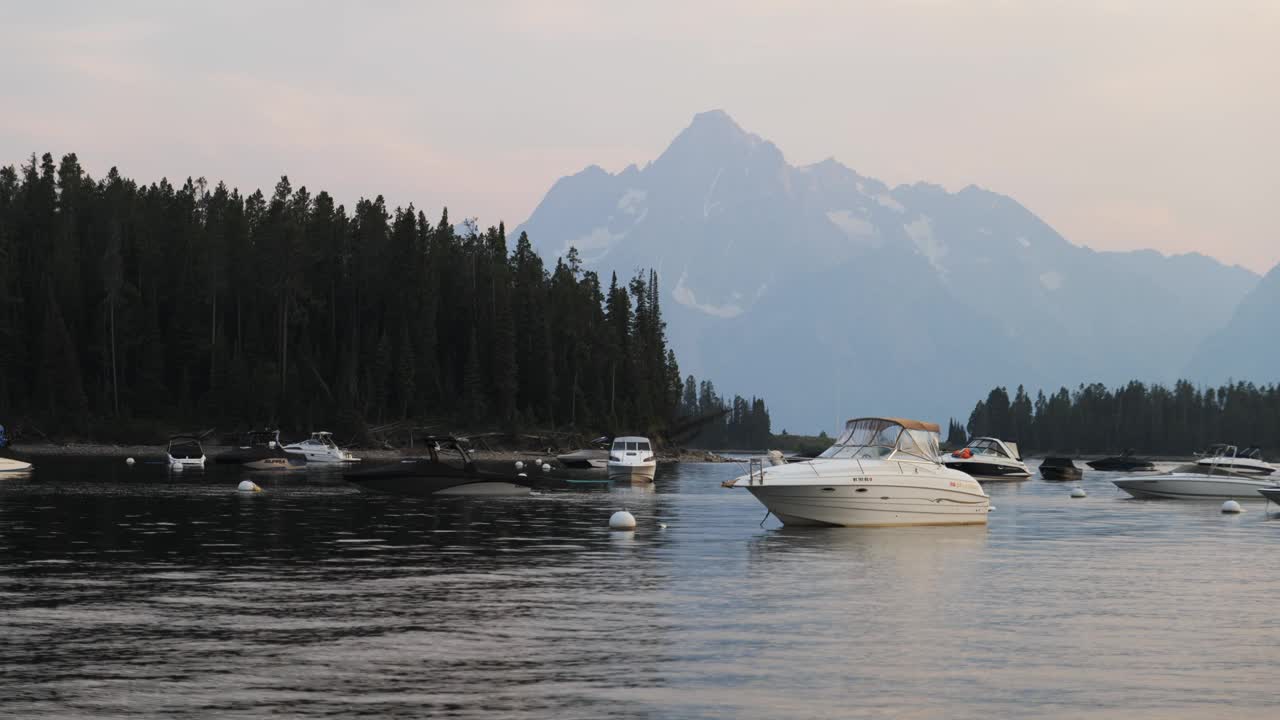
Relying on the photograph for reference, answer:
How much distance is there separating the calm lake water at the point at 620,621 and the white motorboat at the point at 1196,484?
2922 cm

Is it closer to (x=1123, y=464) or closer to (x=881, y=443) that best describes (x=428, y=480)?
(x=881, y=443)

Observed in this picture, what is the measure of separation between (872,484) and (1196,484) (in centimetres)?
3609

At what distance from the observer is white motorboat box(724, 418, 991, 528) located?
4403 centimetres

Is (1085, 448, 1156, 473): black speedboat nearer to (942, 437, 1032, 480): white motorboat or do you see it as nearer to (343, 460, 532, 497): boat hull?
(942, 437, 1032, 480): white motorboat

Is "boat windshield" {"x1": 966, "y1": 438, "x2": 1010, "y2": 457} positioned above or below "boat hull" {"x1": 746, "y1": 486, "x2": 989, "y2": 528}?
above

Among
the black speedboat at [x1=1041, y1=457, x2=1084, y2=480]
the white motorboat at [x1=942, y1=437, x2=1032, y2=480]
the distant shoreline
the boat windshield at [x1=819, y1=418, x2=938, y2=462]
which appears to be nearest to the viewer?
the boat windshield at [x1=819, y1=418, x2=938, y2=462]

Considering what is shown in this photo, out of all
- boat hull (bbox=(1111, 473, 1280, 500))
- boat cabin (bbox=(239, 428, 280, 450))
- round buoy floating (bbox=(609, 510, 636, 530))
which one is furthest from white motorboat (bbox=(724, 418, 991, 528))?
boat cabin (bbox=(239, 428, 280, 450))

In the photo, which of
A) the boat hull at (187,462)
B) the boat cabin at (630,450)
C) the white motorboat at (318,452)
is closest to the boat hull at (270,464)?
the boat hull at (187,462)

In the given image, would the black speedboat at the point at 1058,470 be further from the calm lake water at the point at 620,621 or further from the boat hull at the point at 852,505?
the boat hull at the point at 852,505

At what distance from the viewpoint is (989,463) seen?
111 metres

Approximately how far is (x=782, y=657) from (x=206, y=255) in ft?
532

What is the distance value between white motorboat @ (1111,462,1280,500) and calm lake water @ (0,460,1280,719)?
29.2 metres

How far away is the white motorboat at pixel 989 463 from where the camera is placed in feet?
359

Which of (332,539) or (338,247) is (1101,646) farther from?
(338,247)
